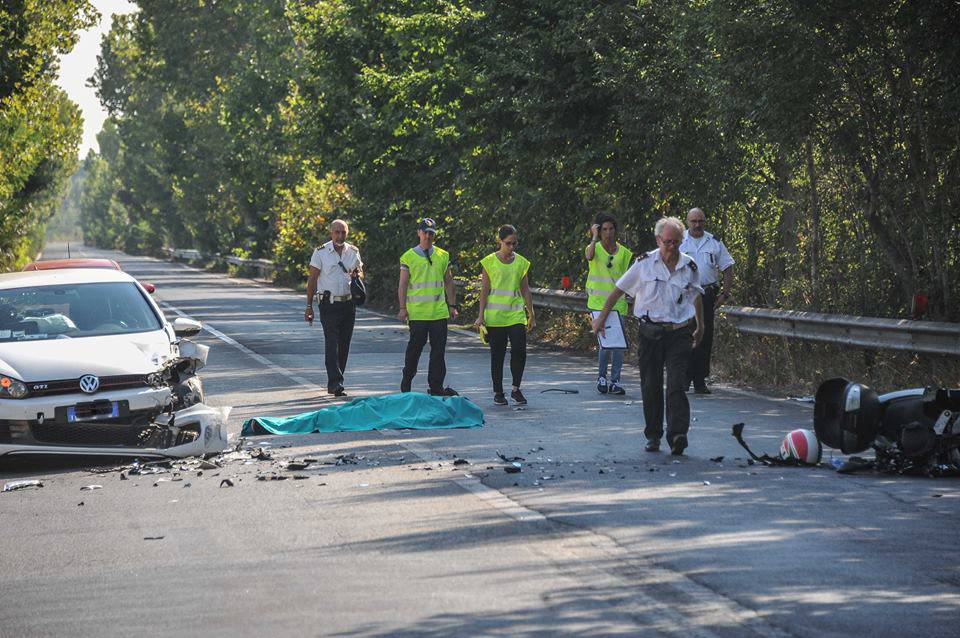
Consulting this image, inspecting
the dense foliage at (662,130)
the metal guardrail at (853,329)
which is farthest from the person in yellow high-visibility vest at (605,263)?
the dense foliage at (662,130)

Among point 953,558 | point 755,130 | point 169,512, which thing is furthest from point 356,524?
point 755,130

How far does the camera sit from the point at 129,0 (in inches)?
2945

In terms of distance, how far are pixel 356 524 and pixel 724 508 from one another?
2.21 metres

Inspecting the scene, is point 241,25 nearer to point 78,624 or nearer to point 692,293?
Result: point 692,293

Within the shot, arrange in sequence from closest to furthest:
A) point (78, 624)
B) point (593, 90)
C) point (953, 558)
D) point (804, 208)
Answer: point (78, 624)
point (953, 558)
point (804, 208)
point (593, 90)

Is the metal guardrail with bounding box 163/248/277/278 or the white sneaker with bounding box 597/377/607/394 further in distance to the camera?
the metal guardrail with bounding box 163/248/277/278

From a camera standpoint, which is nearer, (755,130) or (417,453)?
(417,453)

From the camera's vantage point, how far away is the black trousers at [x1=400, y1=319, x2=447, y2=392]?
49.8 feet

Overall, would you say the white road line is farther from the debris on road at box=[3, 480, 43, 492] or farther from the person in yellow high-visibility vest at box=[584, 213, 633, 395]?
the person in yellow high-visibility vest at box=[584, 213, 633, 395]

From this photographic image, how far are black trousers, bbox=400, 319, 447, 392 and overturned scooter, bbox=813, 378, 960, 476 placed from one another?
17.4 ft

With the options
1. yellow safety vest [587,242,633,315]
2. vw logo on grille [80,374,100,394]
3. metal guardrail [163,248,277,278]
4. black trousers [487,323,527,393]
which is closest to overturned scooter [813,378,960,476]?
black trousers [487,323,527,393]

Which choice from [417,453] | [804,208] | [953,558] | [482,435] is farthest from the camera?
[804,208]

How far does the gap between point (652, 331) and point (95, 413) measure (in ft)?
14.3

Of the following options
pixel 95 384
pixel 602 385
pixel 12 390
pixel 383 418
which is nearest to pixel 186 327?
pixel 95 384
